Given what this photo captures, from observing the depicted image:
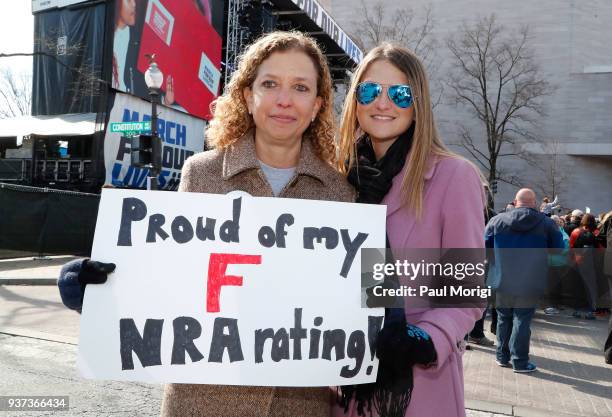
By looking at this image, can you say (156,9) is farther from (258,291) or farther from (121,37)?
(258,291)

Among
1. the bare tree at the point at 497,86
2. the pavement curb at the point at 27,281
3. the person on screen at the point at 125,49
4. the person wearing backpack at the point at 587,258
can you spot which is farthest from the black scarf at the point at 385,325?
the bare tree at the point at 497,86

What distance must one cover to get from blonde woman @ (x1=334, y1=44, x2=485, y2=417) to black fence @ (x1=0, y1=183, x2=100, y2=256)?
12.5 meters

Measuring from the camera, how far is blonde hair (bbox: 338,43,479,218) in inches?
71.9

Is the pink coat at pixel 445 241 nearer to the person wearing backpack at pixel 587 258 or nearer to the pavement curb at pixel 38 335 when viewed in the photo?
the pavement curb at pixel 38 335

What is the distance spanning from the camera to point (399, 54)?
1.98m

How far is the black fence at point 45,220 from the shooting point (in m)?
12.5

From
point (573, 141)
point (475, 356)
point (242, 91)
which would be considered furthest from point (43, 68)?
point (573, 141)

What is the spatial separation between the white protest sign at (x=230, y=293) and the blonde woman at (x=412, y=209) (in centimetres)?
10

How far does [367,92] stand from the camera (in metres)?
2.00

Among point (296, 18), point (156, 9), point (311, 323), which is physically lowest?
point (311, 323)

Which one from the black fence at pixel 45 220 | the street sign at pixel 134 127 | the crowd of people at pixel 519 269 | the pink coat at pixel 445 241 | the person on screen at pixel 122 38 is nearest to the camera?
the pink coat at pixel 445 241

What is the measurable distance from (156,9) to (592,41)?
30.1m

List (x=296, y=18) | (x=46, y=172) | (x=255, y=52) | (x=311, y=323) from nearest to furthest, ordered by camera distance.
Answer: (x=311, y=323) < (x=255, y=52) < (x=46, y=172) < (x=296, y=18)

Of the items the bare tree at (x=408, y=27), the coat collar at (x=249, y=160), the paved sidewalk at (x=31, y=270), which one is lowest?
the paved sidewalk at (x=31, y=270)
